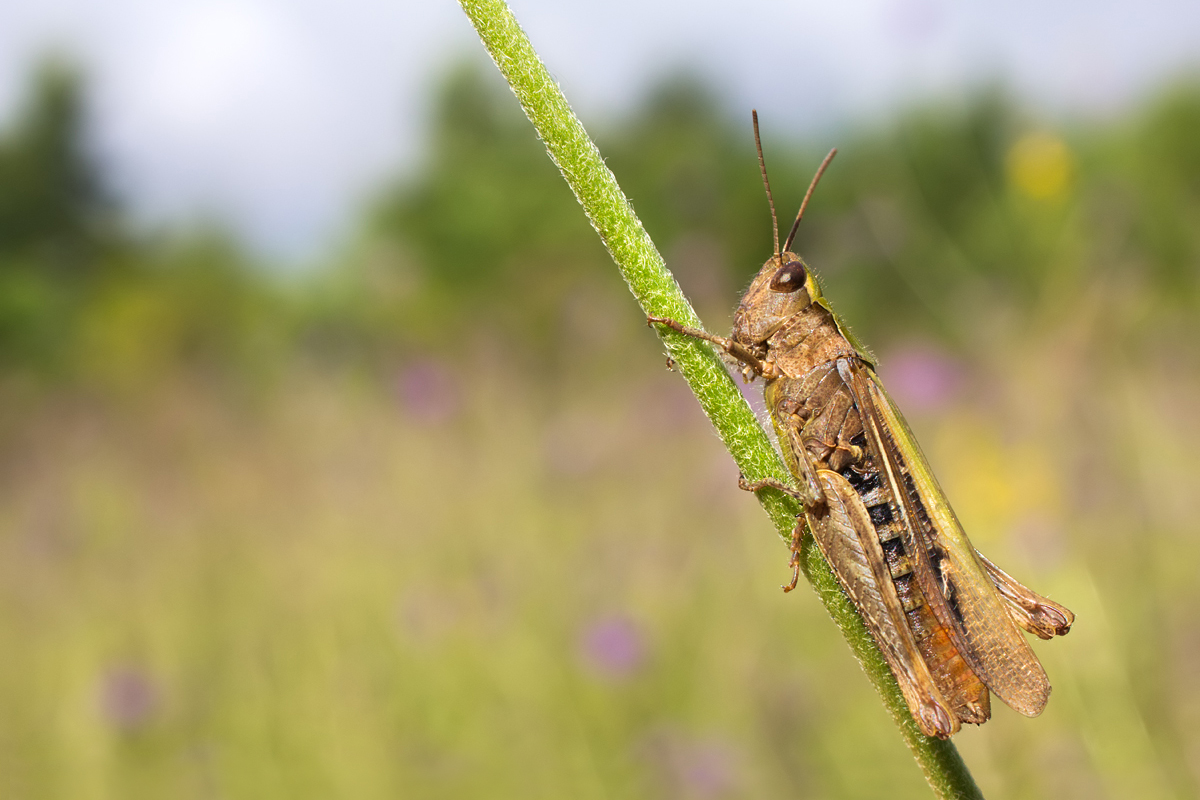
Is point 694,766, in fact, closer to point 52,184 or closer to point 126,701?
point 126,701

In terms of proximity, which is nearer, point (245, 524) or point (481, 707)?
point (481, 707)

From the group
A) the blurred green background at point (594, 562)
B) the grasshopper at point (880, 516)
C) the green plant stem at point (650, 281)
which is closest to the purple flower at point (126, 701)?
the blurred green background at point (594, 562)

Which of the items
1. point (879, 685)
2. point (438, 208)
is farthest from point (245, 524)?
point (438, 208)

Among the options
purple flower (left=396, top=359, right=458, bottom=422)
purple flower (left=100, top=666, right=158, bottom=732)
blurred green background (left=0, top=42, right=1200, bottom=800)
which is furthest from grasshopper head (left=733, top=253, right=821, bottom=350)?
purple flower (left=396, top=359, right=458, bottom=422)

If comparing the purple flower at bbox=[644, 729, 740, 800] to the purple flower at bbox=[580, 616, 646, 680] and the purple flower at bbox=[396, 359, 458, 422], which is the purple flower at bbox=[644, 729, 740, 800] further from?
the purple flower at bbox=[396, 359, 458, 422]

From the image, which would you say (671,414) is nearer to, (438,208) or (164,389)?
(164,389)
